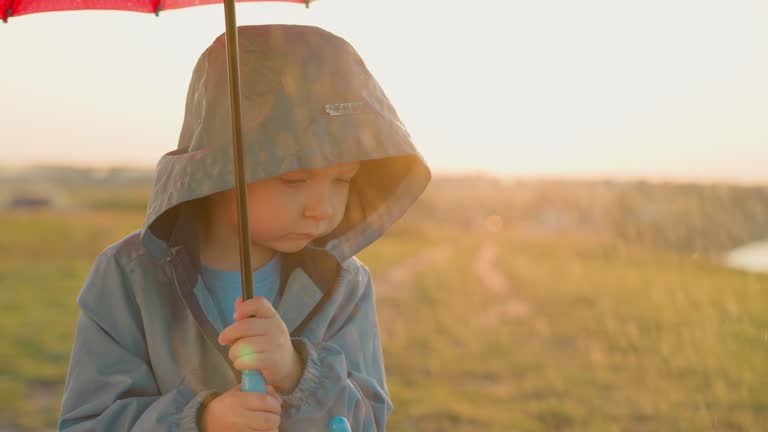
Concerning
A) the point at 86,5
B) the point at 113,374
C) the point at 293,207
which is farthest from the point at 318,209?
the point at 86,5

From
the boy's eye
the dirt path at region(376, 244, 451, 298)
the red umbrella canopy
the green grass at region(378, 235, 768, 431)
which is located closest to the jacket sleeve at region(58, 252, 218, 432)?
the boy's eye

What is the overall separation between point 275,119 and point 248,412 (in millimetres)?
556

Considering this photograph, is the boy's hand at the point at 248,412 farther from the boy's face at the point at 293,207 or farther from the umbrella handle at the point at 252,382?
the boy's face at the point at 293,207

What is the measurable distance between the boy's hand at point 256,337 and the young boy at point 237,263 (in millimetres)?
21

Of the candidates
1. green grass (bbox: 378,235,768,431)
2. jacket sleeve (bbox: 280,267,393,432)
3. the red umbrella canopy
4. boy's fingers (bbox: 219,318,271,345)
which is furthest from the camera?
green grass (bbox: 378,235,768,431)

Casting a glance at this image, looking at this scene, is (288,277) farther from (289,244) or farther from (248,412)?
(248,412)

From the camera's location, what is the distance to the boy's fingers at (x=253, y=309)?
129 cm

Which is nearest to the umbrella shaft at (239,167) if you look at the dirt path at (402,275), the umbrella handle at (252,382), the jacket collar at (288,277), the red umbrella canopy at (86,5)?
the umbrella handle at (252,382)

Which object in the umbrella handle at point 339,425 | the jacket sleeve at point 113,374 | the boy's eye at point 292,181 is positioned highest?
the boy's eye at point 292,181

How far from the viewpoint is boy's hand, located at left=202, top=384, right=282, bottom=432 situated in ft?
4.34

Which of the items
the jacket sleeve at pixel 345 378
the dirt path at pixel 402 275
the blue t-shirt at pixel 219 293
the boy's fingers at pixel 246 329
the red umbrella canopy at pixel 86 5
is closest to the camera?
the boy's fingers at pixel 246 329

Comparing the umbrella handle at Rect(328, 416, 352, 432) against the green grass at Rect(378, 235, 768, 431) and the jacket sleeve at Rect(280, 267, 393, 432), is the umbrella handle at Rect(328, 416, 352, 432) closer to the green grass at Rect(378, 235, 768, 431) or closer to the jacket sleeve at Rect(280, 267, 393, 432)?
the jacket sleeve at Rect(280, 267, 393, 432)

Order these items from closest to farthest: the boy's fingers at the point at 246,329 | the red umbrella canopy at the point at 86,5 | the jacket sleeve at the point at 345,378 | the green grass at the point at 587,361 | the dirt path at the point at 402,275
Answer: the boy's fingers at the point at 246,329 < the jacket sleeve at the point at 345,378 < the red umbrella canopy at the point at 86,5 < the green grass at the point at 587,361 < the dirt path at the point at 402,275

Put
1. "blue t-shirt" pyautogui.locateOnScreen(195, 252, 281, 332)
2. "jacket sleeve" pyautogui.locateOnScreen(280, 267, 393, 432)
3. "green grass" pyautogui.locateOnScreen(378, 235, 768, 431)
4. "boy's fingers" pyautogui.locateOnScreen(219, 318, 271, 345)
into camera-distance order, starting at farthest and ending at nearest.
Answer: "green grass" pyautogui.locateOnScreen(378, 235, 768, 431) < "blue t-shirt" pyautogui.locateOnScreen(195, 252, 281, 332) < "jacket sleeve" pyautogui.locateOnScreen(280, 267, 393, 432) < "boy's fingers" pyautogui.locateOnScreen(219, 318, 271, 345)
